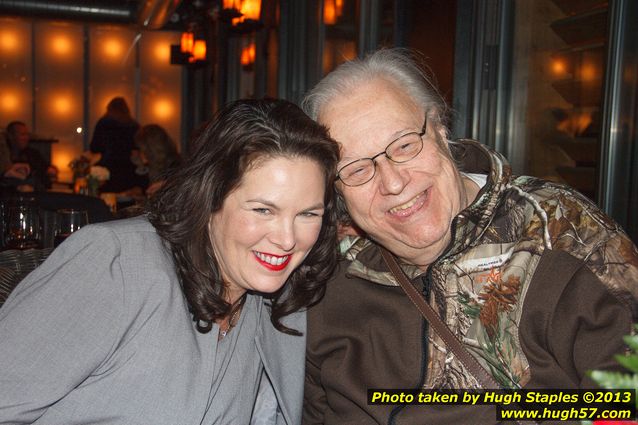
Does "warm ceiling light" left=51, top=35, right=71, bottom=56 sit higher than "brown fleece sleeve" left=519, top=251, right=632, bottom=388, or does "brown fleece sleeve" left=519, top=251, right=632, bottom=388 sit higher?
"warm ceiling light" left=51, top=35, right=71, bottom=56

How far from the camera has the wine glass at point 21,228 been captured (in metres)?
2.84

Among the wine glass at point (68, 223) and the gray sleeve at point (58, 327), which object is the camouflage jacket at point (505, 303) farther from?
the wine glass at point (68, 223)

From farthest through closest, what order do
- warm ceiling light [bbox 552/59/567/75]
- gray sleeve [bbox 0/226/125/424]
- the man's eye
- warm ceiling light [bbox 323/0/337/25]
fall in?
warm ceiling light [bbox 323/0/337/25], warm ceiling light [bbox 552/59/567/75], the man's eye, gray sleeve [bbox 0/226/125/424]

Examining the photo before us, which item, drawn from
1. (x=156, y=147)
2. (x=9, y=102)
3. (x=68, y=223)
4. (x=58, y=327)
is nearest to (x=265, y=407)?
(x=58, y=327)

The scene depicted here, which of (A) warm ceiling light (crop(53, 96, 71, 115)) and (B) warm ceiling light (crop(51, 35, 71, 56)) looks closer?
(B) warm ceiling light (crop(51, 35, 71, 56))

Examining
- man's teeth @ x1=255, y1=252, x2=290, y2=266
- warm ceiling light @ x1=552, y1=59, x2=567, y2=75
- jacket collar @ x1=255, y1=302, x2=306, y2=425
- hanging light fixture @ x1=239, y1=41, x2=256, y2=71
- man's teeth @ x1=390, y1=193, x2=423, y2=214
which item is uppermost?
hanging light fixture @ x1=239, y1=41, x2=256, y2=71

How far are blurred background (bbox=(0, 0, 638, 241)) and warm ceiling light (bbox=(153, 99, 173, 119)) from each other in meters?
0.06

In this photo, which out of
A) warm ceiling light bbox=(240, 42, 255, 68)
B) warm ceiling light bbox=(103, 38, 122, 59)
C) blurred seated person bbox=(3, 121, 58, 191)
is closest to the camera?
blurred seated person bbox=(3, 121, 58, 191)

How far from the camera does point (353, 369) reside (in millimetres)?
1941

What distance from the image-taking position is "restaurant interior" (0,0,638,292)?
104 inches

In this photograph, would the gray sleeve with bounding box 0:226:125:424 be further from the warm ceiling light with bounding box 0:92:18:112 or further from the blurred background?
the warm ceiling light with bounding box 0:92:18:112

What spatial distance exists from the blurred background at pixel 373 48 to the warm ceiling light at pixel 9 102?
0.03 meters

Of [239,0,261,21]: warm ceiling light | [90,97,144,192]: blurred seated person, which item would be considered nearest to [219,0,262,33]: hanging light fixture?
[239,0,261,21]: warm ceiling light

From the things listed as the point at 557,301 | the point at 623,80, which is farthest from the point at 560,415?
the point at 623,80
